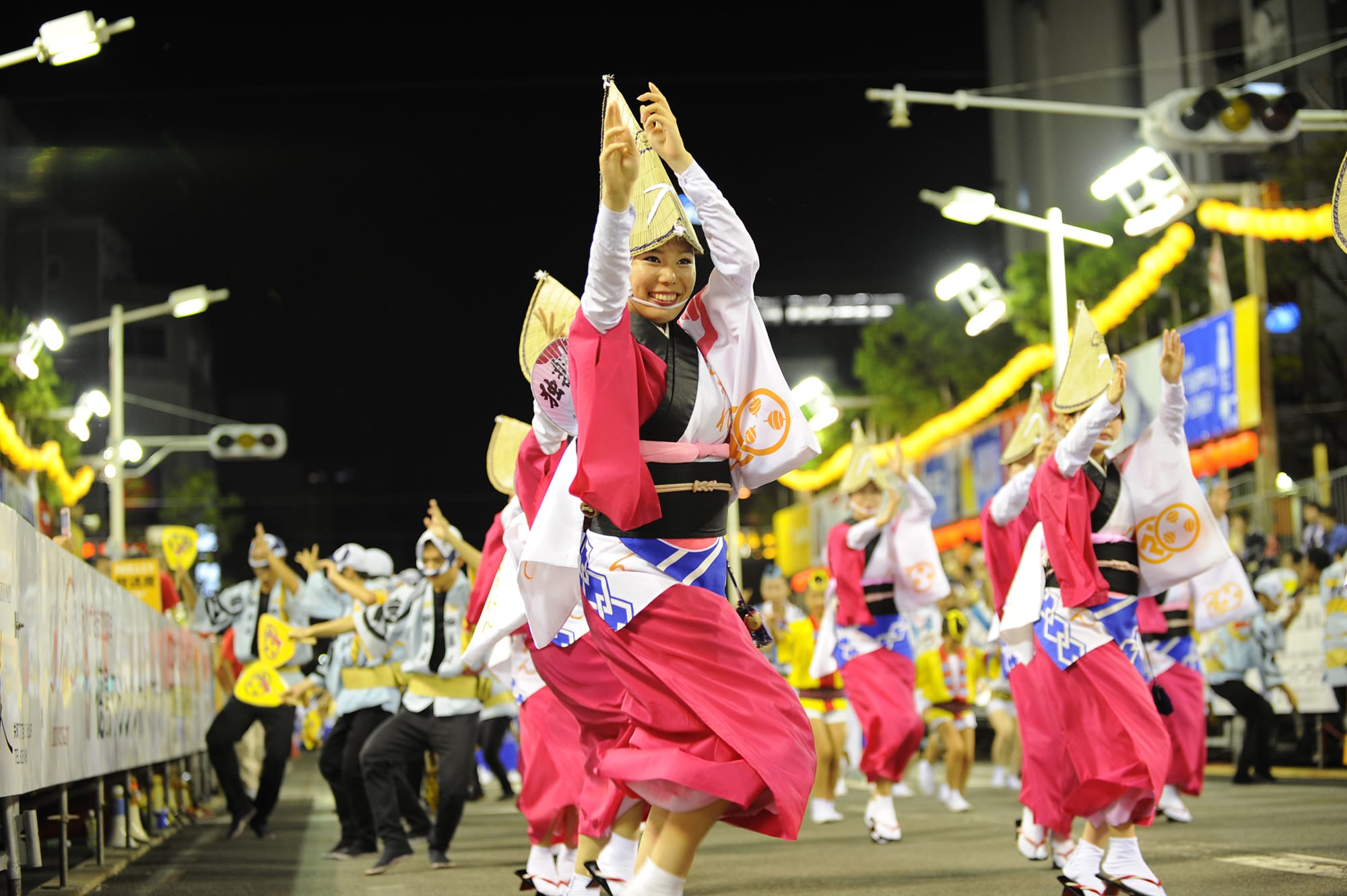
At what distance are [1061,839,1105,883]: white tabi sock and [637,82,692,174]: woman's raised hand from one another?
3.31 metres

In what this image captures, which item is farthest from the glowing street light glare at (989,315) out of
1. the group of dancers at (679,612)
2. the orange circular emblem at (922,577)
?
the orange circular emblem at (922,577)

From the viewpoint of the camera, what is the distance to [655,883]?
4.32 metres

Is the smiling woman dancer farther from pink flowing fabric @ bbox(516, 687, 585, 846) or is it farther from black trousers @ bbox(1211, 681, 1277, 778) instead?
black trousers @ bbox(1211, 681, 1277, 778)

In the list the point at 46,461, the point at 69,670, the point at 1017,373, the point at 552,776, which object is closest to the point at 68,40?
the point at 46,461

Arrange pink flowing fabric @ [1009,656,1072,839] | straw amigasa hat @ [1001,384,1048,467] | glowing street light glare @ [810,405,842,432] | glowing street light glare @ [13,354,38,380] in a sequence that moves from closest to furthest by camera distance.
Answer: pink flowing fabric @ [1009,656,1072,839]
straw amigasa hat @ [1001,384,1048,467]
glowing street light glare @ [13,354,38,380]
glowing street light glare @ [810,405,842,432]

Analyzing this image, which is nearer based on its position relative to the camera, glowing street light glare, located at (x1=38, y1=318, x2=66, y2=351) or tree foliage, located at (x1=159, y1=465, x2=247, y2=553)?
glowing street light glare, located at (x1=38, y1=318, x2=66, y2=351)

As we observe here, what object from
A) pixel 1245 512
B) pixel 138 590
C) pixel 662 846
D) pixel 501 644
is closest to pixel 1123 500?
pixel 501 644

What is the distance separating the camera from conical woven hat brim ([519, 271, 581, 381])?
690cm

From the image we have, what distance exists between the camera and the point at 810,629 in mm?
14992

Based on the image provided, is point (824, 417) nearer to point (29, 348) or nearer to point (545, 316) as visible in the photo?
point (29, 348)

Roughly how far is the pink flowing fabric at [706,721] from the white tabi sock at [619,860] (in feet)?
5.38

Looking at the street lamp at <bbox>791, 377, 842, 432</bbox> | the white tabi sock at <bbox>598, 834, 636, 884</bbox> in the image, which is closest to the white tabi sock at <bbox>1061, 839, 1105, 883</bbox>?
the white tabi sock at <bbox>598, 834, 636, 884</bbox>

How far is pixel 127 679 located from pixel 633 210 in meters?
6.41

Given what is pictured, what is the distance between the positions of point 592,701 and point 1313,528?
1075 cm
